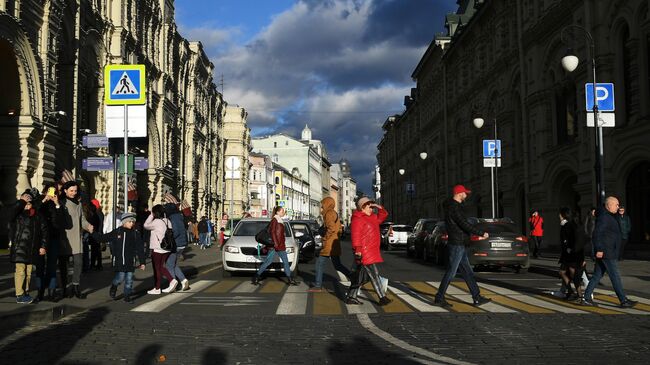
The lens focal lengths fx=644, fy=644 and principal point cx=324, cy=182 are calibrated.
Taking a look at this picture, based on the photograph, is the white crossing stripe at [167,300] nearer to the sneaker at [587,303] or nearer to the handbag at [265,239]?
the handbag at [265,239]

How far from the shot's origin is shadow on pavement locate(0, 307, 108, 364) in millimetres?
6543

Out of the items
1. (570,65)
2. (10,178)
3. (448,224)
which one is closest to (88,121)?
(10,178)

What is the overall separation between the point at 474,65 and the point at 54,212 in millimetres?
43114

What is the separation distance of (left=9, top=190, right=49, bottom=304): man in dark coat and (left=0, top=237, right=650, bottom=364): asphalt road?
1018 mm

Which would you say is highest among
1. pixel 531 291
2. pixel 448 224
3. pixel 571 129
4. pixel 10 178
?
pixel 571 129

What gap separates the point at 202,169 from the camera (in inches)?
2618

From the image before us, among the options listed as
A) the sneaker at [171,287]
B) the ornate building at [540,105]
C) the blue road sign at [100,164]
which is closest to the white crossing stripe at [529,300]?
the sneaker at [171,287]

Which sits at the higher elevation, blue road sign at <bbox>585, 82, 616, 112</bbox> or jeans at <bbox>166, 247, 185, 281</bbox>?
blue road sign at <bbox>585, 82, 616, 112</bbox>

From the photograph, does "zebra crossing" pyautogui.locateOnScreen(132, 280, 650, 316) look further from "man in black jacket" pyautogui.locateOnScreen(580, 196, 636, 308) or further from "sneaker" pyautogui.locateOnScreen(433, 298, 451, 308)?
"man in black jacket" pyautogui.locateOnScreen(580, 196, 636, 308)

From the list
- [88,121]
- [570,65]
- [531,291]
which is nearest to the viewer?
[531,291]

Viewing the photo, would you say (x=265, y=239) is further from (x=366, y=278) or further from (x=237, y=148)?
(x=237, y=148)

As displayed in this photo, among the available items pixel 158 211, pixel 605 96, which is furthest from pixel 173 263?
pixel 605 96

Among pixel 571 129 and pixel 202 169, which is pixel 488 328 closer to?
pixel 571 129

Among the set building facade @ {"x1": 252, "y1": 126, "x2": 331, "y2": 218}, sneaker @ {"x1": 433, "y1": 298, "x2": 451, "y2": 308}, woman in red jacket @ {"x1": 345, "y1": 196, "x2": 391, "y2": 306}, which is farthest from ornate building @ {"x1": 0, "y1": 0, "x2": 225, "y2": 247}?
building facade @ {"x1": 252, "y1": 126, "x2": 331, "y2": 218}
